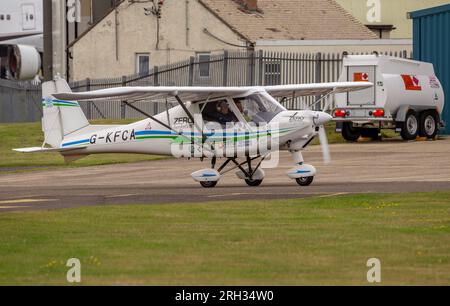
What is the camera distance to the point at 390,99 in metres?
36.4

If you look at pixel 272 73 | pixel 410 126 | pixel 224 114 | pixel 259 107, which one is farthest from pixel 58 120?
pixel 272 73

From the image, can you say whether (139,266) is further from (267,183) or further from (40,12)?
(40,12)

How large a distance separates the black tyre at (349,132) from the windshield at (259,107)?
576 inches

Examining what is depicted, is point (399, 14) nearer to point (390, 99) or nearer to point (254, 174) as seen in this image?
point (390, 99)

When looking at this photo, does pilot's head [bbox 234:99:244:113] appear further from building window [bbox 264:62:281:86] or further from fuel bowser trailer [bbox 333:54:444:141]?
building window [bbox 264:62:281:86]

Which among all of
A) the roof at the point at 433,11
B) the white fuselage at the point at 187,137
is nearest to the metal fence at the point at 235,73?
the roof at the point at 433,11

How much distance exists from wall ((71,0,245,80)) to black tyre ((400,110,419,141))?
643 inches

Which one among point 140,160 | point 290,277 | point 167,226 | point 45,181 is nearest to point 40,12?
point 140,160

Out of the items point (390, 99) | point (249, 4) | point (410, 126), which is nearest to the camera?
point (390, 99)

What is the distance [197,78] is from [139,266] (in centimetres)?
3332

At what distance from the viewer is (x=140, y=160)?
3509 centimetres

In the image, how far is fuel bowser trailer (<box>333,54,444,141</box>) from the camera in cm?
3644

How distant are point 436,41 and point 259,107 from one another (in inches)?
731
